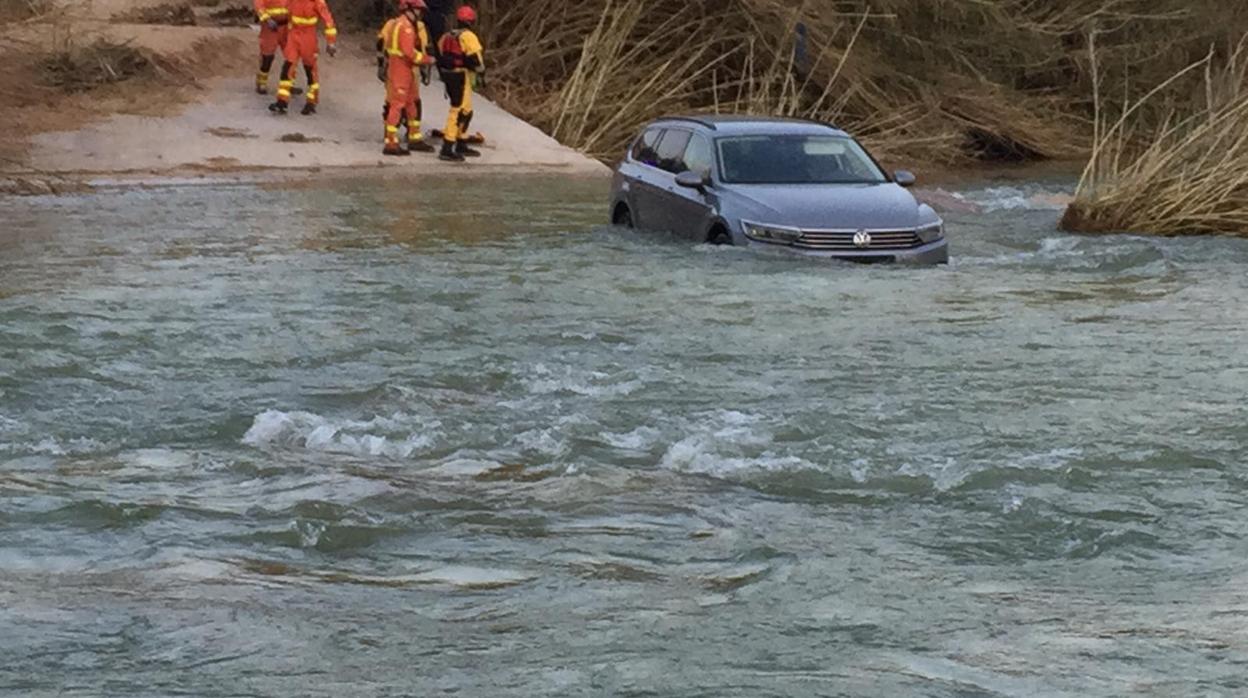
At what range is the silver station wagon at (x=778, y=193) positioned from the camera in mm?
15570

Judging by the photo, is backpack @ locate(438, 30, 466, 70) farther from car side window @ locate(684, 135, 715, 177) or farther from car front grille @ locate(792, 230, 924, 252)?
car front grille @ locate(792, 230, 924, 252)

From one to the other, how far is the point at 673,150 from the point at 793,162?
127 cm

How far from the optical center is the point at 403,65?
24469 mm

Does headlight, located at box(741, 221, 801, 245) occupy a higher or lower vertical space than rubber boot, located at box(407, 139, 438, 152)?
higher

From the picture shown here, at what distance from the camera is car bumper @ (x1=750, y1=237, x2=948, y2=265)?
1552 cm

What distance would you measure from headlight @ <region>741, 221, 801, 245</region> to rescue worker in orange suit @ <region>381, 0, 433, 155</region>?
9.65 meters

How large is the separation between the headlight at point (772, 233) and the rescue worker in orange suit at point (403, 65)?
965 centimetres

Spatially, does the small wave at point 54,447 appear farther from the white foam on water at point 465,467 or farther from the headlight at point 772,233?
the headlight at point 772,233

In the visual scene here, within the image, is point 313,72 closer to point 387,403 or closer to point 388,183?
point 388,183

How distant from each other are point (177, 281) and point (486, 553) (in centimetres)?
820

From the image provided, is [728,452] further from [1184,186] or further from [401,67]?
[401,67]

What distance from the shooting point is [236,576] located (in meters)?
7.18

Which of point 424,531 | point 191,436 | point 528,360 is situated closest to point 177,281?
point 528,360

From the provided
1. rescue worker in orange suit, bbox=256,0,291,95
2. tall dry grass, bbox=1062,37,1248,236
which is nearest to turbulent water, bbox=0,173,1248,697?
tall dry grass, bbox=1062,37,1248,236
